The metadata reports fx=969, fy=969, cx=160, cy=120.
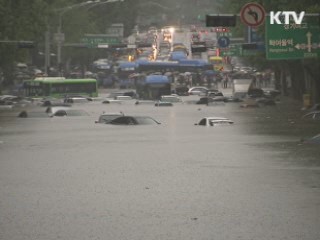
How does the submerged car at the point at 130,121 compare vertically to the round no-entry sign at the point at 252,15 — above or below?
below

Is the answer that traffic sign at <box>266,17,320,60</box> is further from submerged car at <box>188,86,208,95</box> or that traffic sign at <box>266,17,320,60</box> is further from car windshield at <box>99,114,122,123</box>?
submerged car at <box>188,86,208,95</box>

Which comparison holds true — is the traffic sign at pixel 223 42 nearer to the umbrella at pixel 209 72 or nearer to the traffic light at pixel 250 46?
the traffic light at pixel 250 46

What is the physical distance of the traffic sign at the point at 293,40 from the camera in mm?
46531

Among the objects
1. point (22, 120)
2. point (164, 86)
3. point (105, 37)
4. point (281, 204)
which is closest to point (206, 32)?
point (164, 86)

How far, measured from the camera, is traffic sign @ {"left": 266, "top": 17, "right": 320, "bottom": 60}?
4653 cm

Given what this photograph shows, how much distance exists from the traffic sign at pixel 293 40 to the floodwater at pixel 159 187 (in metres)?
7.05

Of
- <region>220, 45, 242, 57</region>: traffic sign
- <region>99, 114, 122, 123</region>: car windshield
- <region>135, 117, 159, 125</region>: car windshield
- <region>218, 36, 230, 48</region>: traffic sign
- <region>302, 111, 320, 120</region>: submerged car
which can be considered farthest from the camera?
<region>220, 45, 242, 57</region>: traffic sign

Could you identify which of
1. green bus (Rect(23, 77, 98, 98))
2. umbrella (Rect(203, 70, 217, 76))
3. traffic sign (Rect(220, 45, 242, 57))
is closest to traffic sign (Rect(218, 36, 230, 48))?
traffic sign (Rect(220, 45, 242, 57))

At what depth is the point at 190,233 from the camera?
1370 centimetres

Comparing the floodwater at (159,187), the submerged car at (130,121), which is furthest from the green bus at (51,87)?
the floodwater at (159,187)

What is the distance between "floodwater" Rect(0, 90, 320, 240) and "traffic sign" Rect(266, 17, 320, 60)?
705 centimetres

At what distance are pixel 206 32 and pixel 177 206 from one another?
301 ft

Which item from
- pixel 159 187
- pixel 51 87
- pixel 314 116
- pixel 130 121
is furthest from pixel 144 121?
pixel 51 87

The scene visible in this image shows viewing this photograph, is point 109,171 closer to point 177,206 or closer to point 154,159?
point 154,159
